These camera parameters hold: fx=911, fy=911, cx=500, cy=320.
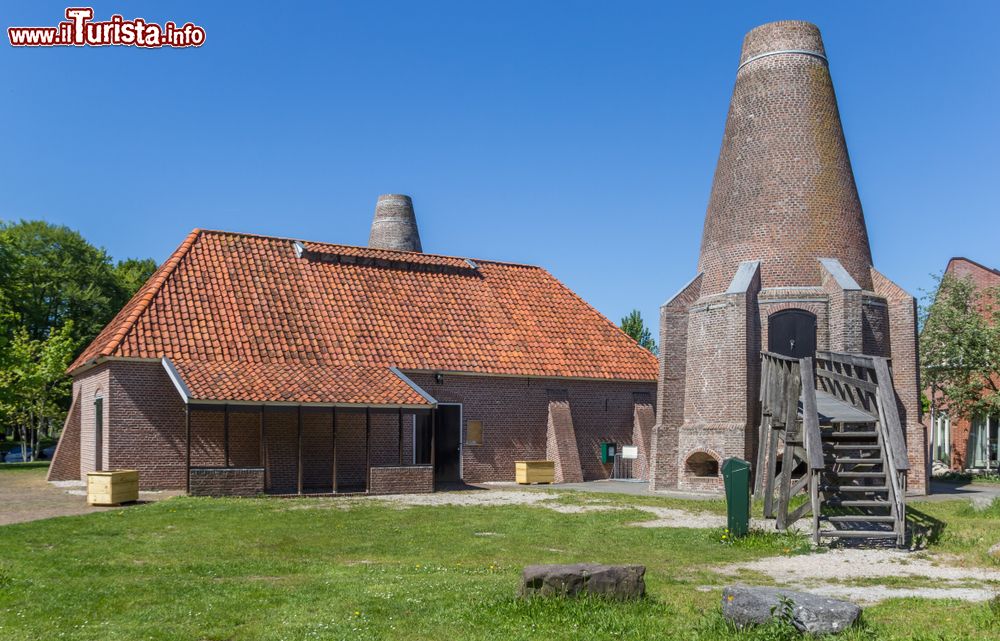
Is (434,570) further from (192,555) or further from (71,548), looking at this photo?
(71,548)

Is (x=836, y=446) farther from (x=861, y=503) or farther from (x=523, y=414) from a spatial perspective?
(x=523, y=414)

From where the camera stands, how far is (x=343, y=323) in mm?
25328

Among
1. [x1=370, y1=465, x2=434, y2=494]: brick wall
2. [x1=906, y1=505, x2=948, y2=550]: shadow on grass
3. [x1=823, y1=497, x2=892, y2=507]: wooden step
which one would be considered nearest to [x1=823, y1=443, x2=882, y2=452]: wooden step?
[x1=823, y1=497, x2=892, y2=507]: wooden step

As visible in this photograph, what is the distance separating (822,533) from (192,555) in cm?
925

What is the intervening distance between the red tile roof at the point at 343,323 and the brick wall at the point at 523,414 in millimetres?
475

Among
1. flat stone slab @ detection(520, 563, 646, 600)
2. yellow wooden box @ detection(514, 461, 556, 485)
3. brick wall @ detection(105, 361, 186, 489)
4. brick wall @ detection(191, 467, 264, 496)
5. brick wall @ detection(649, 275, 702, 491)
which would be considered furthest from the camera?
yellow wooden box @ detection(514, 461, 556, 485)

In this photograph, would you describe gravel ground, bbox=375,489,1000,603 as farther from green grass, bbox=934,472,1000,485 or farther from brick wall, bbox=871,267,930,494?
green grass, bbox=934,472,1000,485

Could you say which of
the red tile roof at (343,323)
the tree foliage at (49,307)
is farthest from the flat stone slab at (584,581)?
the tree foliage at (49,307)

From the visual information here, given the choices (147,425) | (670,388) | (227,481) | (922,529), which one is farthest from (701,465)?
(147,425)

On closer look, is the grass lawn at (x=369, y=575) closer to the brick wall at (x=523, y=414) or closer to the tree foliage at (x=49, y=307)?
the brick wall at (x=523, y=414)

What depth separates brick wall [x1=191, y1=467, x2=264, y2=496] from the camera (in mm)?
19531

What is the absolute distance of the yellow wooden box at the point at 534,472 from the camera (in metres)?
25.7

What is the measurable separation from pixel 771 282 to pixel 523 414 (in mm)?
8254

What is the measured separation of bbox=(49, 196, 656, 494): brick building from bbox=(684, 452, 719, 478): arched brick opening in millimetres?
4755
